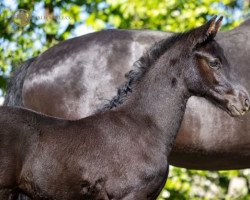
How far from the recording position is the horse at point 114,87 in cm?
588

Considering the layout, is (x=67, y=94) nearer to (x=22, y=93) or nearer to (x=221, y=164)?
(x=22, y=93)

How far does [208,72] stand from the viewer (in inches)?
187

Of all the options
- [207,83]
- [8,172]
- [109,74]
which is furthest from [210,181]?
[8,172]

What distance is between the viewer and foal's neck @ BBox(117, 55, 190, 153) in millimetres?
4746

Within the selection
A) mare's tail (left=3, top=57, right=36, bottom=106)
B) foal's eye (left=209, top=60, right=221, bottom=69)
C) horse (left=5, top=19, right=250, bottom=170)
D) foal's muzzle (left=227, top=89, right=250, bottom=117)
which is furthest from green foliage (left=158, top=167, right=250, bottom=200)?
foal's eye (left=209, top=60, right=221, bottom=69)

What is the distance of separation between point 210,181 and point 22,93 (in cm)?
336

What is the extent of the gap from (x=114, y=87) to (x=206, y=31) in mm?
1486

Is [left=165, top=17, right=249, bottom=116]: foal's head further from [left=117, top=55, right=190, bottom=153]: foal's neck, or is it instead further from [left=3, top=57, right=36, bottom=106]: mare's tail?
[left=3, top=57, right=36, bottom=106]: mare's tail

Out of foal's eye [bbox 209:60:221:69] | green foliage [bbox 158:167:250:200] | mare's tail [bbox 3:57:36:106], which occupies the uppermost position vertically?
foal's eye [bbox 209:60:221:69]

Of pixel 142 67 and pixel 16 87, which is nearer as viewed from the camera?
pixel 142 67

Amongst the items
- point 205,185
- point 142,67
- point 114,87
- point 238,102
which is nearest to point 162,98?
point 142,67

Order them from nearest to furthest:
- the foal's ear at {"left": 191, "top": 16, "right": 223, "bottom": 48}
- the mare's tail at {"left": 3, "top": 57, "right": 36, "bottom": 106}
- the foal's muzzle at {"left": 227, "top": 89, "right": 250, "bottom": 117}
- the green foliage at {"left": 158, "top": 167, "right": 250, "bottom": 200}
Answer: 1. the foal's ear at {"left": 191, "top": 16, "right": 223, "bottom": 48}
2. the foal's muzzle at {"left": 227, "top": 89, "right": 250, "bottom": 117}
3. the mare's tail at {"left": 3, "top": 57, "right": 36, "bottom": 106}
4. the green foliage at {"left": 158, "top": 167, "right": 250, "bottom": 200}

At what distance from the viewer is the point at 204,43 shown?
4754mm

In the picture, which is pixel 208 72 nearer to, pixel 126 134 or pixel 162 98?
pixel 162 98
